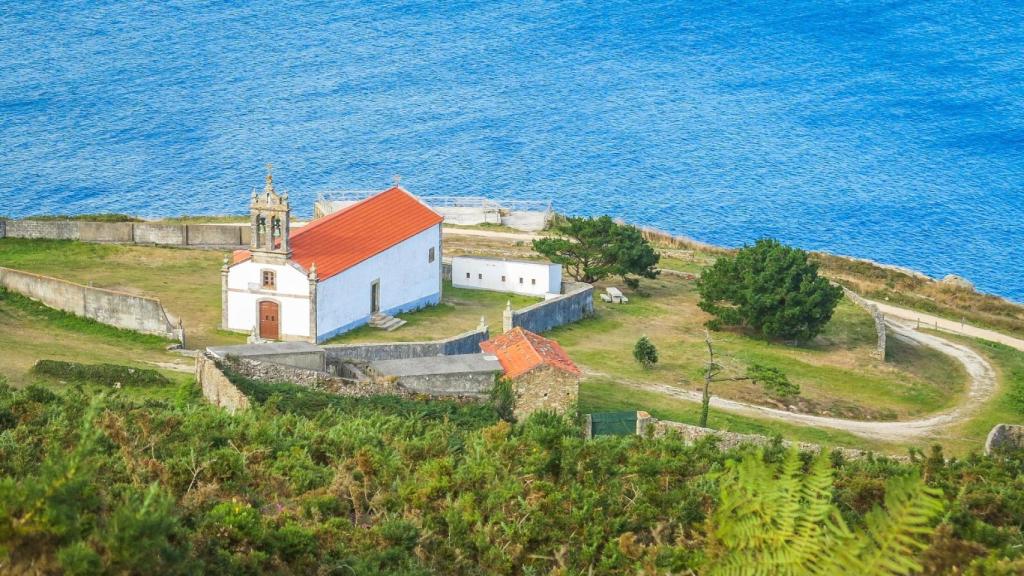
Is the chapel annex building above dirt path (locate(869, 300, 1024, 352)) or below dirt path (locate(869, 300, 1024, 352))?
above

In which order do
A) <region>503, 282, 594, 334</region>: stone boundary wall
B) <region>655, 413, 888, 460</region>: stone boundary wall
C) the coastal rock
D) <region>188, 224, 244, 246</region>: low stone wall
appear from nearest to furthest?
<region>655, 413, 888, 460</region>: stone boundary wall → <region>503, 282, 594, 334</region>: stone boundary wall → <region>188, 224, 244, 246</region>: low stone wall → the coastal rock

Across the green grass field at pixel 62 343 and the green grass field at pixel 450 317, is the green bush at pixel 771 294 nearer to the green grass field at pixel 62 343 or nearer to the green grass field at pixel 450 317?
the green grass field at pixel 450 317

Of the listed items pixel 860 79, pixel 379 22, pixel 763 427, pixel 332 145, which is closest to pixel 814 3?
pixel 860 79

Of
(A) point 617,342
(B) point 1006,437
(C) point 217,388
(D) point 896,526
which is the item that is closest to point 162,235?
(A) point 617,342

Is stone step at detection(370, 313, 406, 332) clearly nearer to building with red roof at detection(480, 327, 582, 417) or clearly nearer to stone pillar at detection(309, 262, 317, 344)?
stone pillar at detection(309, 262, 317, 344)

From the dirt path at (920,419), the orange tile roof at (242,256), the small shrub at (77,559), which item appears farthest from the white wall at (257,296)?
the small shrub at (77,559)

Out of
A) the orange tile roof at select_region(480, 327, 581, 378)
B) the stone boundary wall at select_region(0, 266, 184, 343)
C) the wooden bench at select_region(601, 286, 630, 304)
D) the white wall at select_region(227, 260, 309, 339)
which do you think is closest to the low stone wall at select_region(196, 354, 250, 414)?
the orange tile roof at select_region(480, 327, 581, 378)

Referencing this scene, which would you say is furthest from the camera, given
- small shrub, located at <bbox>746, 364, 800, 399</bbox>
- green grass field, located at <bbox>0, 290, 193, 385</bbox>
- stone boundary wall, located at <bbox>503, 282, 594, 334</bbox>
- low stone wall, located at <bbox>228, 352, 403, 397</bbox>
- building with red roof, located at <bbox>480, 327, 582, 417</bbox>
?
stone boundary wall, located at <bbox>503, 282, 594, 334</bbox>
